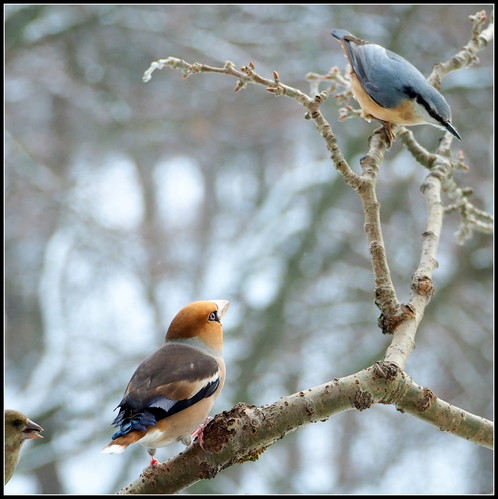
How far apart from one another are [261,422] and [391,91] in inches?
68.9

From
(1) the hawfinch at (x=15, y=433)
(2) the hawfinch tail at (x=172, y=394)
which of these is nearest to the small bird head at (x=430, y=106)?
(2) the hawfinch tail at (x=172, y=394)

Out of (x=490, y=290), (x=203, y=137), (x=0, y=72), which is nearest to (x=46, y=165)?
(x=203, y=137)

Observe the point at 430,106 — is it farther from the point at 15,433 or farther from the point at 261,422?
the point at 15,433

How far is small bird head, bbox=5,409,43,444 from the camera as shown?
113 inches

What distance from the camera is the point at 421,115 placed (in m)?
2.90

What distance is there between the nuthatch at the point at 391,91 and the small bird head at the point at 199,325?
1.01 metres

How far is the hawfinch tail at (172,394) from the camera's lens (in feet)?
6.18

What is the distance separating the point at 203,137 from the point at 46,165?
1972mm

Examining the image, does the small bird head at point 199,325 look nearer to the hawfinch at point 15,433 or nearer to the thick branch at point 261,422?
the thick branch at point 261,422

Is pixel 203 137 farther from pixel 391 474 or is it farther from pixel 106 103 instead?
pixel 391 474

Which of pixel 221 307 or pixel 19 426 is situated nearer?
pixel 221 307

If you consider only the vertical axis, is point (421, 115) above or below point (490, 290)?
below

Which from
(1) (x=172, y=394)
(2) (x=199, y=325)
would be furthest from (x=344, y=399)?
(2) (x=199, y=325)

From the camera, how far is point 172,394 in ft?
6.56
